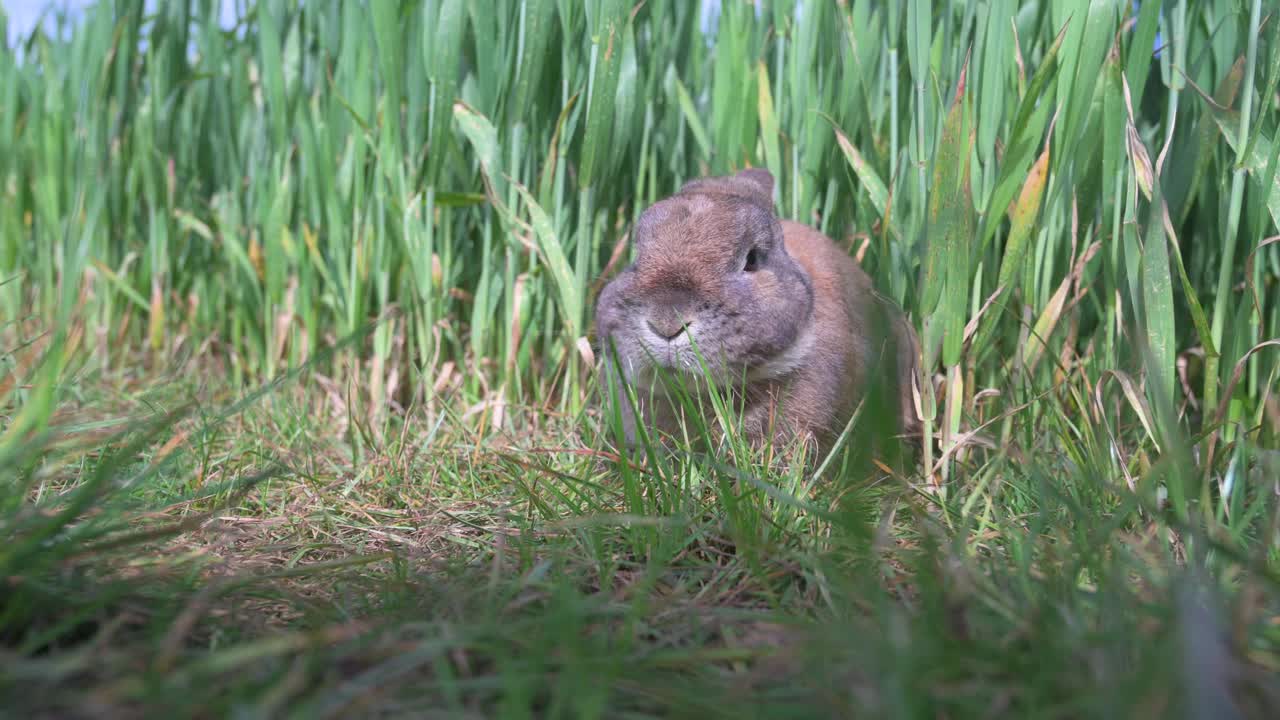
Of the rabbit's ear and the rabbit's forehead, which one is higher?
the rabbit's ear

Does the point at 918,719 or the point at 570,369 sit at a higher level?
the point at 918,719

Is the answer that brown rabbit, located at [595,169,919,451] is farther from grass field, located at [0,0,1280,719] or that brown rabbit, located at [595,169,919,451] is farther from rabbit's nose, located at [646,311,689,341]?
grass field, located at [0,0,1280,719]

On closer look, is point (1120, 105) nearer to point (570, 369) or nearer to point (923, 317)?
point (923, 317)

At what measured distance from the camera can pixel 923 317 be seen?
2416mm

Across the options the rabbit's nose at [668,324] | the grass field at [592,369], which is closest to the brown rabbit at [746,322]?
the rabbit's nose at [668,324]

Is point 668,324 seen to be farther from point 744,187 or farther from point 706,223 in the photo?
point 744,187

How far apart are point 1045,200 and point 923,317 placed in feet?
2.05

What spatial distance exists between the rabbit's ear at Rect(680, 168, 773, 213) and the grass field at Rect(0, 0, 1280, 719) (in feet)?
1.13

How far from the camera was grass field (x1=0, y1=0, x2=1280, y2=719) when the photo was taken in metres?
1.18

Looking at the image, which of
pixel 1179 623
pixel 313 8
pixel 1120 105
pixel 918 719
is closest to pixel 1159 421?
pixel 1120 105

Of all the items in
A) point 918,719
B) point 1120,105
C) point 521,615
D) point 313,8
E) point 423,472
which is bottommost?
point 423,472

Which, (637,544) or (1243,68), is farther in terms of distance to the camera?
(1243,68)

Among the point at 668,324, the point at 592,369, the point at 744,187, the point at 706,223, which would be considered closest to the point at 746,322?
the point at 668,324

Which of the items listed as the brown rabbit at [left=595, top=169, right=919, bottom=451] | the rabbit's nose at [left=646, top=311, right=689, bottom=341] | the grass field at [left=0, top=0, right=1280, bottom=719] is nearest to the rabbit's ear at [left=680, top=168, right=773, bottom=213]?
the brown rabbit at [left=595, top=169, right=919, bottom=451]
